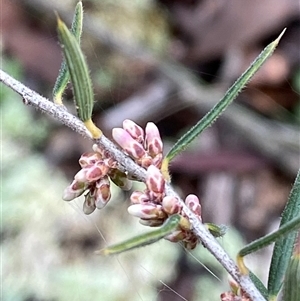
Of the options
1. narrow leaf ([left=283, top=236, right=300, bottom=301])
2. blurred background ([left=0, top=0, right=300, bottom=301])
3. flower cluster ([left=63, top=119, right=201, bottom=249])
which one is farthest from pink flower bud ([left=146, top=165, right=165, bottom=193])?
blurred background ([left=0, top=0, right=300, bottom=301])

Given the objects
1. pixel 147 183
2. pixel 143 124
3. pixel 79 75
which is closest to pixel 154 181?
pixel 147 183

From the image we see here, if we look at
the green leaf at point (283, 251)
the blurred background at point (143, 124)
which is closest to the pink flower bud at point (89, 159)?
the green leaf at point (283, 251)

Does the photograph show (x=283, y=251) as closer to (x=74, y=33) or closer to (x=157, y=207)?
(x=157, y=207)

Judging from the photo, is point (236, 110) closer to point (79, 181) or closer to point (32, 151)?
point (32, 151)

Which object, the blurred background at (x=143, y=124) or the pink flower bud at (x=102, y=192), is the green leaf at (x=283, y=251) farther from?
the blurred background at (x=143, y=124)

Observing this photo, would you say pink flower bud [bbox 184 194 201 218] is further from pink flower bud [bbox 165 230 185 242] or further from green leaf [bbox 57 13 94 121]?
green leaf [bbox 57 13 94 121]
